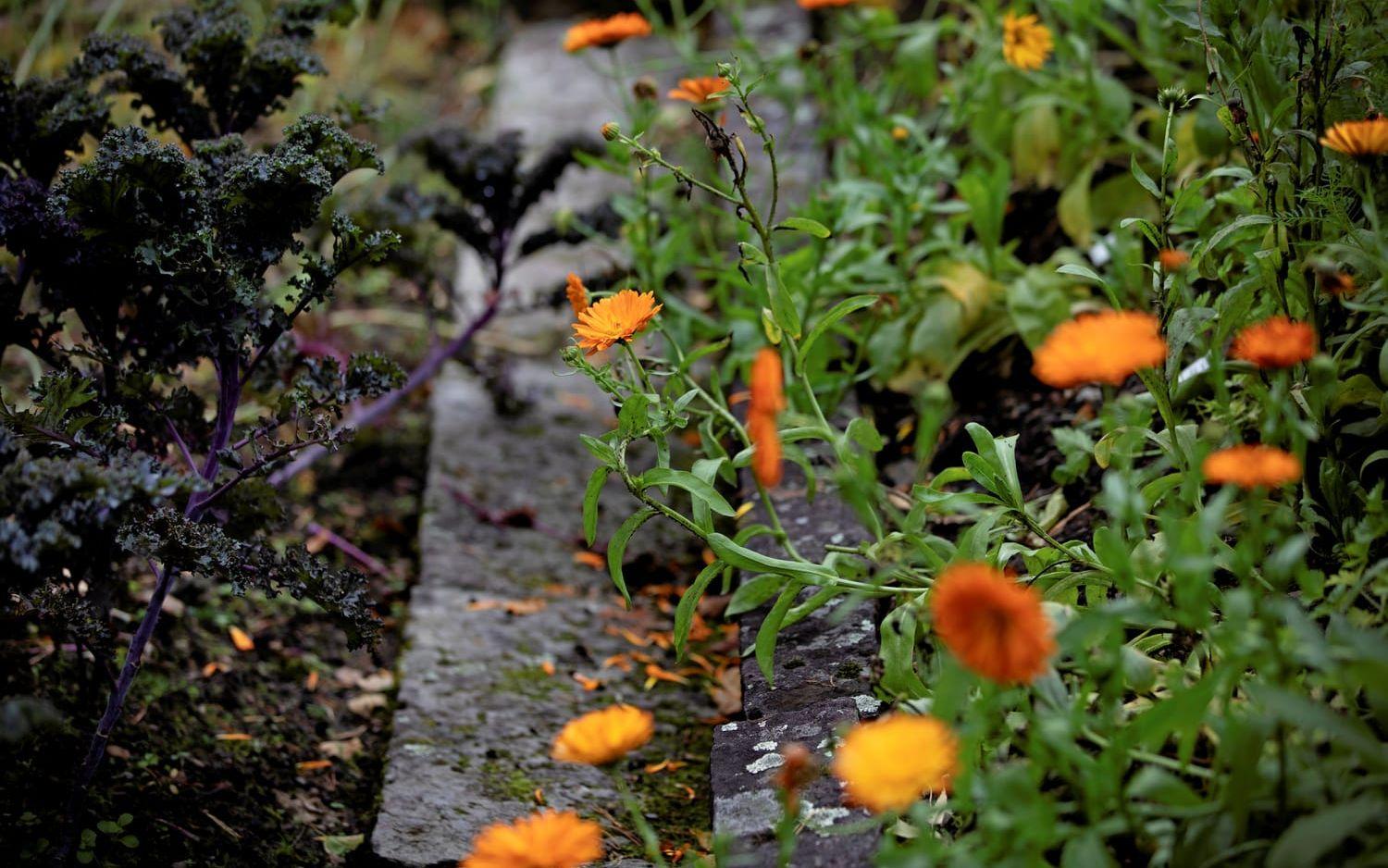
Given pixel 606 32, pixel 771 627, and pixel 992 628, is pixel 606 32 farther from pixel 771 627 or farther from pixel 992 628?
pixel 992 628

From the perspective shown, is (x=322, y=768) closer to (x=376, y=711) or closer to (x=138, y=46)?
(x=376, y=711)

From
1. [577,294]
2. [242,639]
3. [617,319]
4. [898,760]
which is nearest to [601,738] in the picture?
[898,760]

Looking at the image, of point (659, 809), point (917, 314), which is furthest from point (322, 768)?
point (917, 314)

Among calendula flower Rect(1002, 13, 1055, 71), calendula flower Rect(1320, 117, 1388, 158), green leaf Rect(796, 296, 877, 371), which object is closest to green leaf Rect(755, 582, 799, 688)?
green leaf Rect(796, 296, 877, 371)

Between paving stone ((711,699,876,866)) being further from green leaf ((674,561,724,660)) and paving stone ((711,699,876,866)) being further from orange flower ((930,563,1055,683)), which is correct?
orange flower ((930,563,1055,683))

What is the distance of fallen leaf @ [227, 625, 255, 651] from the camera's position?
202 cm

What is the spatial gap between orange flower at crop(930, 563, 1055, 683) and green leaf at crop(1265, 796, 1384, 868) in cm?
25

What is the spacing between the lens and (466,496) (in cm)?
246

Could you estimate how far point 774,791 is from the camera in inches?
53.2

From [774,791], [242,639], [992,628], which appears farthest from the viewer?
[242,639]

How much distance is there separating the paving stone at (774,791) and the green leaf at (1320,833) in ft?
1.38

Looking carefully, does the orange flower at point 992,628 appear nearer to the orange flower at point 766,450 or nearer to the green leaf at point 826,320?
the orange flower at point 766,450

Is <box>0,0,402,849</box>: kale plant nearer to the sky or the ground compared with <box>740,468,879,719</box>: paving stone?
nearer to the sky

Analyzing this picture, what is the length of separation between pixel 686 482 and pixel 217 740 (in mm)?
922
